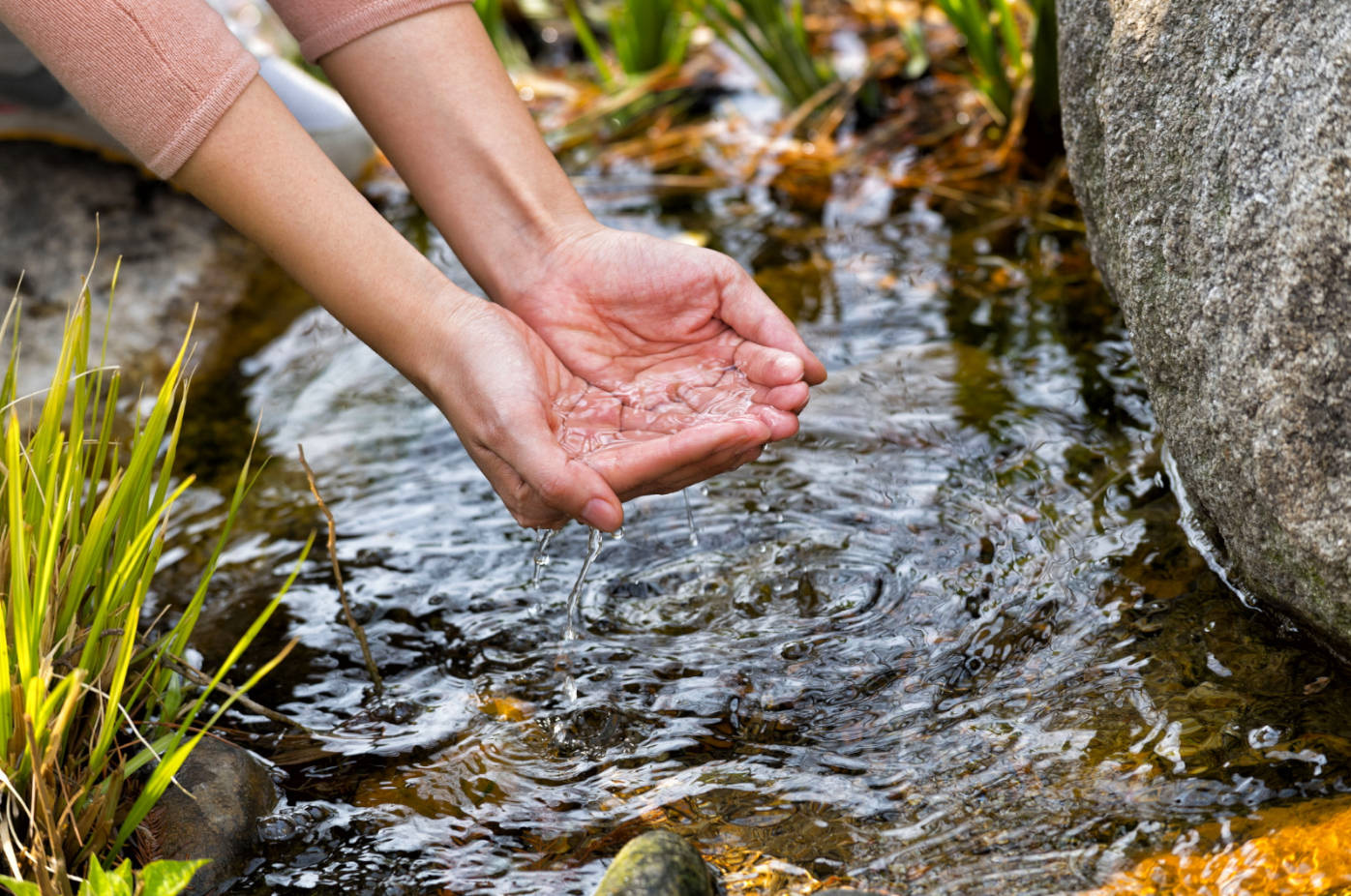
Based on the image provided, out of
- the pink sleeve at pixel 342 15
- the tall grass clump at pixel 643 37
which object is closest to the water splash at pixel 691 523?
the pink sleeve at pixel 342 15

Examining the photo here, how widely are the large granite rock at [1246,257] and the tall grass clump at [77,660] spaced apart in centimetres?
142

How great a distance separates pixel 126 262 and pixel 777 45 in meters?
2.35

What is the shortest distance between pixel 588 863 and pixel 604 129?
3.57m

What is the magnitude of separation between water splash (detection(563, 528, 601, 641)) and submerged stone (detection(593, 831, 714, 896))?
0.61 metres

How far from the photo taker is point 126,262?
3936 mm

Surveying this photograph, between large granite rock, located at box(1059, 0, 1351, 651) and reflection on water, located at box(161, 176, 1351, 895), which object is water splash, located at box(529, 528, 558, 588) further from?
large granite rock, located at box(1059, 0, 1351, 651)

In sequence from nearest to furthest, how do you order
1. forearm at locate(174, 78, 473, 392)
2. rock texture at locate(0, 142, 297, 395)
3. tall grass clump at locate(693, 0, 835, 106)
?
forearm at locate(174, 78, 473, 392), rock texture at locate(0, 142, 297, 395), tall grass clump at locate(693, 0, 835, 106)

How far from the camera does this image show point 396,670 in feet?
7.63

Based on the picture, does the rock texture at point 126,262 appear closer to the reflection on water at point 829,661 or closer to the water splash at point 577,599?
the reflection on water at point 829,661

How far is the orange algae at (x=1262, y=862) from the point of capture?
1646 millimetres

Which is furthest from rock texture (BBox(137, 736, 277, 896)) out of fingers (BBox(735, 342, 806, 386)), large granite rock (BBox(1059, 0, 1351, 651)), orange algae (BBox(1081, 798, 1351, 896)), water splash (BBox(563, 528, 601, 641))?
large granite rock (BBox(1059, 0, 1351, 651))

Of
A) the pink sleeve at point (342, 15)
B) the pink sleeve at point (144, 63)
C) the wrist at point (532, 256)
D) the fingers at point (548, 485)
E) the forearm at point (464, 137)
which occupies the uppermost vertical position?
the pink sleeve at point (144, 63)

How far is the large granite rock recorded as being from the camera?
1.74 m

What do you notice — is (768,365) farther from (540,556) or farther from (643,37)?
(643,37)
